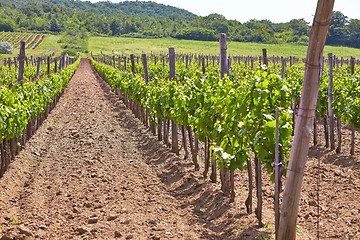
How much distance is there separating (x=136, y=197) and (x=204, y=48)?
271 feet

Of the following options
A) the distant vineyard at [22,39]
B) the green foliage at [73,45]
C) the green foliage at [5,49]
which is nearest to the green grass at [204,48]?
the green foliage at [73,45]

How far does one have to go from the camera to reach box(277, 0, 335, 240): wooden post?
15.1ft

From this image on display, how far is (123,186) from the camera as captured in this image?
9.39m

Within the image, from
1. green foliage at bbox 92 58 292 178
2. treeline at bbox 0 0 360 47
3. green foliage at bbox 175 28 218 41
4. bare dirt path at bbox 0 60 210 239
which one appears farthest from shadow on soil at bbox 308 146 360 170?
green foliage at bbox 175 28 218 41

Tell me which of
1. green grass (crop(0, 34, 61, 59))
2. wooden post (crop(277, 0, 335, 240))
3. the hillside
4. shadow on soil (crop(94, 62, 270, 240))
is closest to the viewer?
wooden post (crop(277, 0, 335, 240))

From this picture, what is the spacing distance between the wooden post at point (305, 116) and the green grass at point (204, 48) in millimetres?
70708

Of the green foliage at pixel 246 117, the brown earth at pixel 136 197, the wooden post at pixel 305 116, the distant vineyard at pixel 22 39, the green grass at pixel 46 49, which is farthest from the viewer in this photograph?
the distant vineyard at pixel 22 39

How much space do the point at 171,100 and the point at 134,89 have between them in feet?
19.9

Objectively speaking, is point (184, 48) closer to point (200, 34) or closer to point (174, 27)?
point (200, 34)

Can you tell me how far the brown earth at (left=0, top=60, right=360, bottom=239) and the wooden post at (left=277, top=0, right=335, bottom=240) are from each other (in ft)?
5.25

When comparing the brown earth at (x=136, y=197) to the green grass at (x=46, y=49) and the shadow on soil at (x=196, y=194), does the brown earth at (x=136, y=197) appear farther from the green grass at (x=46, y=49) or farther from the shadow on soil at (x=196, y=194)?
the green grass at (x=46, y=49)

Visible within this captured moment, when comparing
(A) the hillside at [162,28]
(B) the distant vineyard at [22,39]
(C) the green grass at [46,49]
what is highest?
(A) the hillside at [162,28]

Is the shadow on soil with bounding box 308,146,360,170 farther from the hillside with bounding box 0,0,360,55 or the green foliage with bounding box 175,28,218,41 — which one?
the green foliage with bounding box 175,28,218,41

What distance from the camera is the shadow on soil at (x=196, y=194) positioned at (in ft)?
23.0
